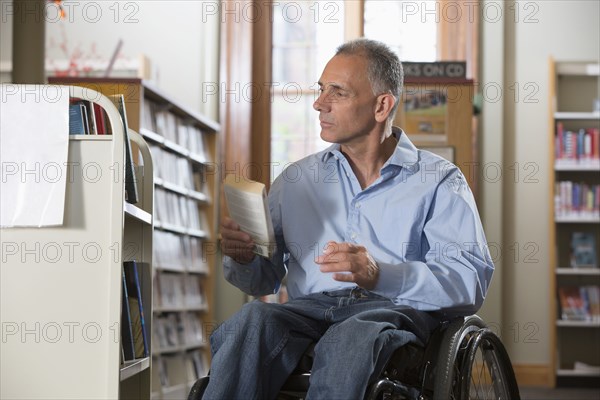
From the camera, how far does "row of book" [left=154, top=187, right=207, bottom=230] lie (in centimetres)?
519

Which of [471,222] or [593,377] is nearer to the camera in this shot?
[471,222]

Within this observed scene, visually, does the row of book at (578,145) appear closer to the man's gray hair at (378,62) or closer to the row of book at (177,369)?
the row of book at (177,369)

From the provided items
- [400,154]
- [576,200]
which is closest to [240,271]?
[400,154]

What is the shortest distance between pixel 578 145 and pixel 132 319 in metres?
4.29

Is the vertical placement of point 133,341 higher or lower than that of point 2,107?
lower

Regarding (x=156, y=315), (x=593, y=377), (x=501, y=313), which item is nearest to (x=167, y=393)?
(x=156, y=315)

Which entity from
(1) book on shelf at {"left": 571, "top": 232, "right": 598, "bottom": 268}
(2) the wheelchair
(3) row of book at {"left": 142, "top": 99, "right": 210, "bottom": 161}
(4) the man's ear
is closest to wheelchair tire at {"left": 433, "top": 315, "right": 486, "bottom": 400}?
(2) the wheelchair

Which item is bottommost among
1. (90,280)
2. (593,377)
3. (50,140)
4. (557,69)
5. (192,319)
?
(593,377)

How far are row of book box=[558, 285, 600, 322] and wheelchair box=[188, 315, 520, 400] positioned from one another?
411 cm

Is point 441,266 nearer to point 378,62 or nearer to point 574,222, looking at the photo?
point 378,62

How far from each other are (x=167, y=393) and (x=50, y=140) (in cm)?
329

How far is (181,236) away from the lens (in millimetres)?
5676

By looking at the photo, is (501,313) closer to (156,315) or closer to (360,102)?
(156,315)

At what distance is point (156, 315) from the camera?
536 cm
